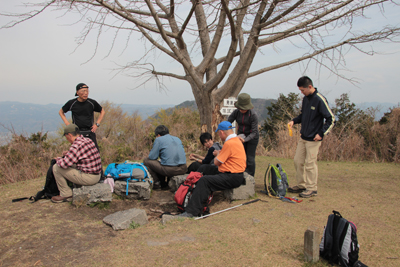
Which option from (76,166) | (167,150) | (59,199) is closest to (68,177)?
(76,166)

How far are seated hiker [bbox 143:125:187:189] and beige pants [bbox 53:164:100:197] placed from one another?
1.37 m

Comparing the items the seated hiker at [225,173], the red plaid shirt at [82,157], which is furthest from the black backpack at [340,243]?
the red plaid shirt at [82,157]

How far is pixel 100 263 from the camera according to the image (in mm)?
2846

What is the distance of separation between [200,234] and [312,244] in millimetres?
1394

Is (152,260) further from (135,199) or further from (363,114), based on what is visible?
(363,114)

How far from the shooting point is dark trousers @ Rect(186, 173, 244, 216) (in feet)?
14.1

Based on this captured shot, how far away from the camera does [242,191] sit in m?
4.91

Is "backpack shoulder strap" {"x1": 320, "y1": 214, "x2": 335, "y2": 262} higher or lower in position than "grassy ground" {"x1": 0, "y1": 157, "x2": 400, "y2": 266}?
higher

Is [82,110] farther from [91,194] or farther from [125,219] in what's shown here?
[125,219]

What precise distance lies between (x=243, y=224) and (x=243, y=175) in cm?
124

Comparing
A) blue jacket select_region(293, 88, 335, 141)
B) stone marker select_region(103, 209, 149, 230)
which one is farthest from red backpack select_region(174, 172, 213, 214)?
blue jacket select_region(293, 88, 335, 141)

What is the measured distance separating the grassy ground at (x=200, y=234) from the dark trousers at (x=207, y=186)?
292 mm

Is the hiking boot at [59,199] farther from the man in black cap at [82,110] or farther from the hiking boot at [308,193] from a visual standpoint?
the hiking boot at [308,193]

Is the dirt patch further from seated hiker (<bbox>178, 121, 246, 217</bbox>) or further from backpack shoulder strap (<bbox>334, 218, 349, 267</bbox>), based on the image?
backpack shoulder strap (<bbox>334, 218, 349, 267</bbox>)
